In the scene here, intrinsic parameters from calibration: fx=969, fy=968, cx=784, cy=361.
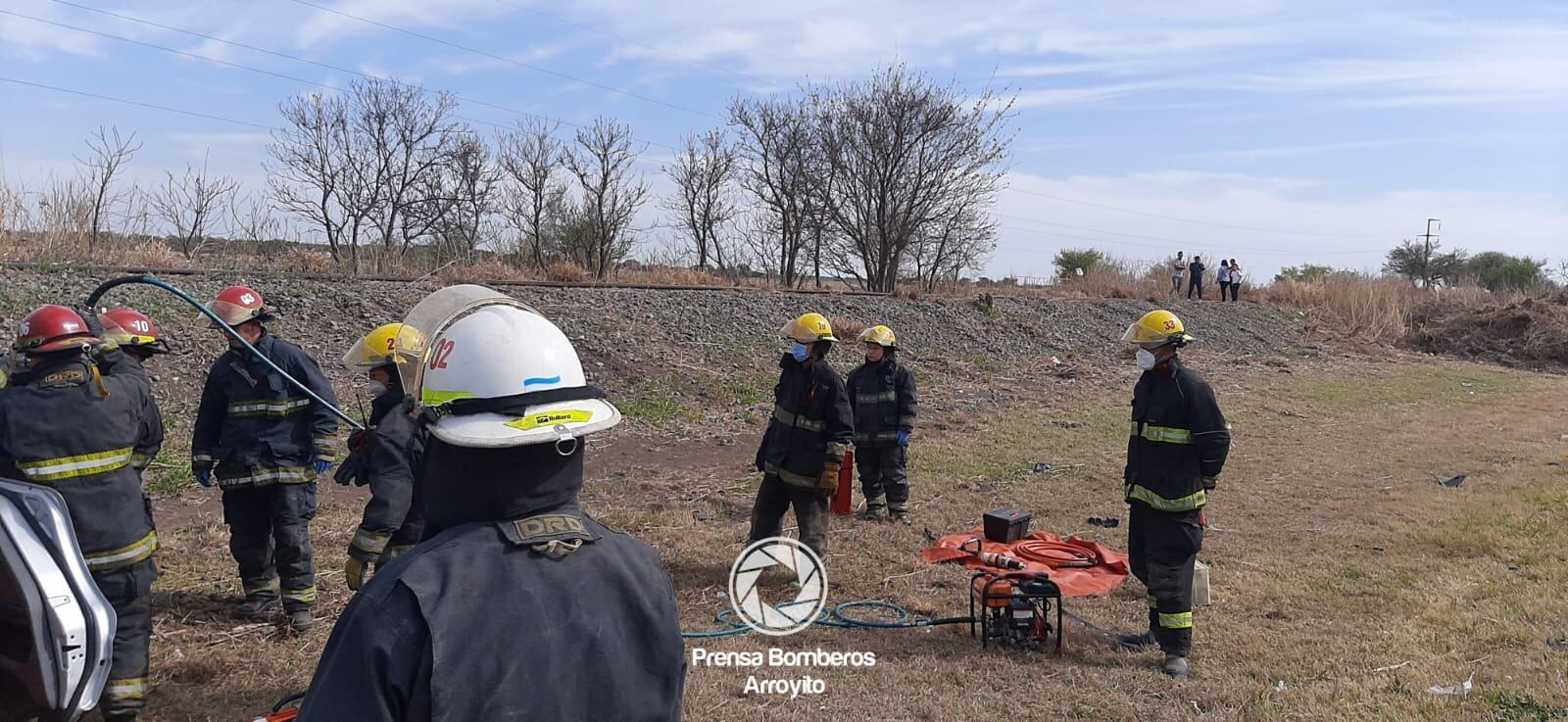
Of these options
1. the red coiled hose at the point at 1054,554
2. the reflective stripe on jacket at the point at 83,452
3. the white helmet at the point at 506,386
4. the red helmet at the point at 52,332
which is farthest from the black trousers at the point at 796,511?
the white helmet at the point at 506,386

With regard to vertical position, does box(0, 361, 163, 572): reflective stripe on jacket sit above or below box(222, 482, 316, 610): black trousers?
above

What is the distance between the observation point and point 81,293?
33.5ft

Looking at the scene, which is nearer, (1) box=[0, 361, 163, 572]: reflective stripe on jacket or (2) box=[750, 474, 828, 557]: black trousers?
(1) box=[0, 361, 163, 572]: reflective stripe on jacket

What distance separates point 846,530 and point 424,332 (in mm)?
6314

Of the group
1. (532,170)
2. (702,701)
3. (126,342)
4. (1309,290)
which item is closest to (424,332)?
(702,701)

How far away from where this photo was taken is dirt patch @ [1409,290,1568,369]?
28484 mm

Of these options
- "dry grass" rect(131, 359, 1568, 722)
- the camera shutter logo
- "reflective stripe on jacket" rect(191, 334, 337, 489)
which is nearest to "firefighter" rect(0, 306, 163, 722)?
"dry grass" rect(131, 359, 1568, 722)

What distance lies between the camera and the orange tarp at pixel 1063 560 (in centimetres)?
527

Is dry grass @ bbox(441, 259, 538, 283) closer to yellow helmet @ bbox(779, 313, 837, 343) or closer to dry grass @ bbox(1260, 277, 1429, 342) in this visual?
yellow helmet @ bbox(779, 313, 837, 343)

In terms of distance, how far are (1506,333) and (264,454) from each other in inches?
1406

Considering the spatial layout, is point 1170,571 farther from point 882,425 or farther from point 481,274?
point 481,274

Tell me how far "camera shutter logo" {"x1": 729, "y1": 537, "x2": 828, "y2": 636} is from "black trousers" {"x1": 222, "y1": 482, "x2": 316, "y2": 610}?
244cm

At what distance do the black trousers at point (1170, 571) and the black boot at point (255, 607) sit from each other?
486 cm

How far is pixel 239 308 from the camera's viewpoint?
206 inches
